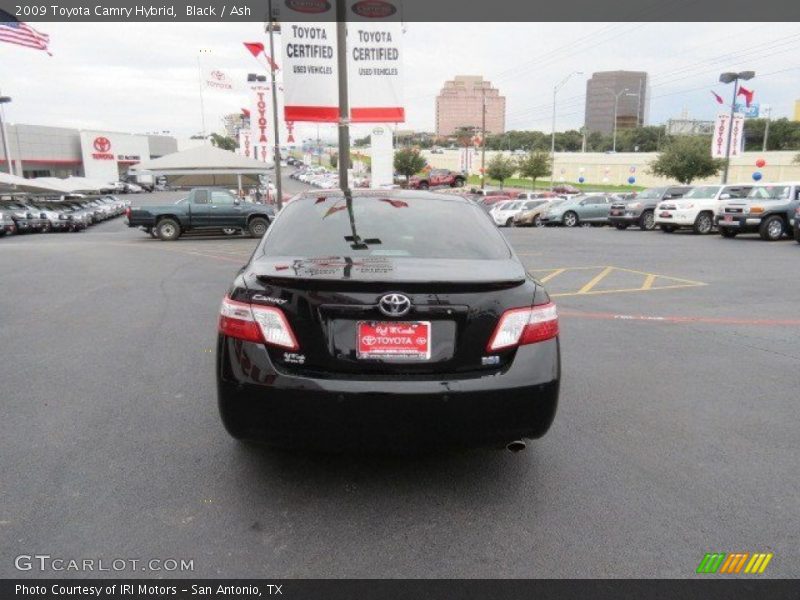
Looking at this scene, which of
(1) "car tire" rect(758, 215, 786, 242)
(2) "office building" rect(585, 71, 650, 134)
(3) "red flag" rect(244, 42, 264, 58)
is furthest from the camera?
(2) "office building" rect(585, 71, 650, 134)

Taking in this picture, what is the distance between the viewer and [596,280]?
11.2 meters

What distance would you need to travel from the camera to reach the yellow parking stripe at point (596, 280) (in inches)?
398

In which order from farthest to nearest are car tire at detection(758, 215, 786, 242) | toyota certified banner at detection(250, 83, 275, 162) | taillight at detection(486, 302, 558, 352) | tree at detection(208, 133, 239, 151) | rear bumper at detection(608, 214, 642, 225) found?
tree at detection(208, 133, 239, 151) < toyota certified banner at detection(250, 83, 275, 162) < rear bumper at detection(608, 214, 642, 225) < car tire at detection(758, 215, 786, 242) < taillight at detection(486, 302, 558, 352)

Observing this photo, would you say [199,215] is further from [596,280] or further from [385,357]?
[385,357]

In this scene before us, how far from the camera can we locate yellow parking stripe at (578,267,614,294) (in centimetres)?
1012

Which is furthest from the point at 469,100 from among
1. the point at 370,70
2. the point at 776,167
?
the point at 370,70

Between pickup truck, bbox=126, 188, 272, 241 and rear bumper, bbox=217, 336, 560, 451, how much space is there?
20761 millimetres

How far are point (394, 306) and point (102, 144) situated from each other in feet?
294

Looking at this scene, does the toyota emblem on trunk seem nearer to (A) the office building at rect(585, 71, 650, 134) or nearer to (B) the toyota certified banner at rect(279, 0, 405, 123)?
(B) the toyota certified banner at rect(279, 0, 405, 123)

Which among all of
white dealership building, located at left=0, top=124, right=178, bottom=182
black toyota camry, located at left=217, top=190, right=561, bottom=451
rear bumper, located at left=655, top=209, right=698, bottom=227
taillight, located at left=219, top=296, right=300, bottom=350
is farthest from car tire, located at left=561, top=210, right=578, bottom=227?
white dealership building, located at left=0, top=124, right=178, bottom=182

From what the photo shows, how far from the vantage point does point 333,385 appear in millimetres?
3008

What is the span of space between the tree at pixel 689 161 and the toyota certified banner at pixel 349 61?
127 feet

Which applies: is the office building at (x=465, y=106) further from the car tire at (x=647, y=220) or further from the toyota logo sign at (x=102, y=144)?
the car tire at (x=647, y=220)

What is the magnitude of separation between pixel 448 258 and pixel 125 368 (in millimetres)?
3535
